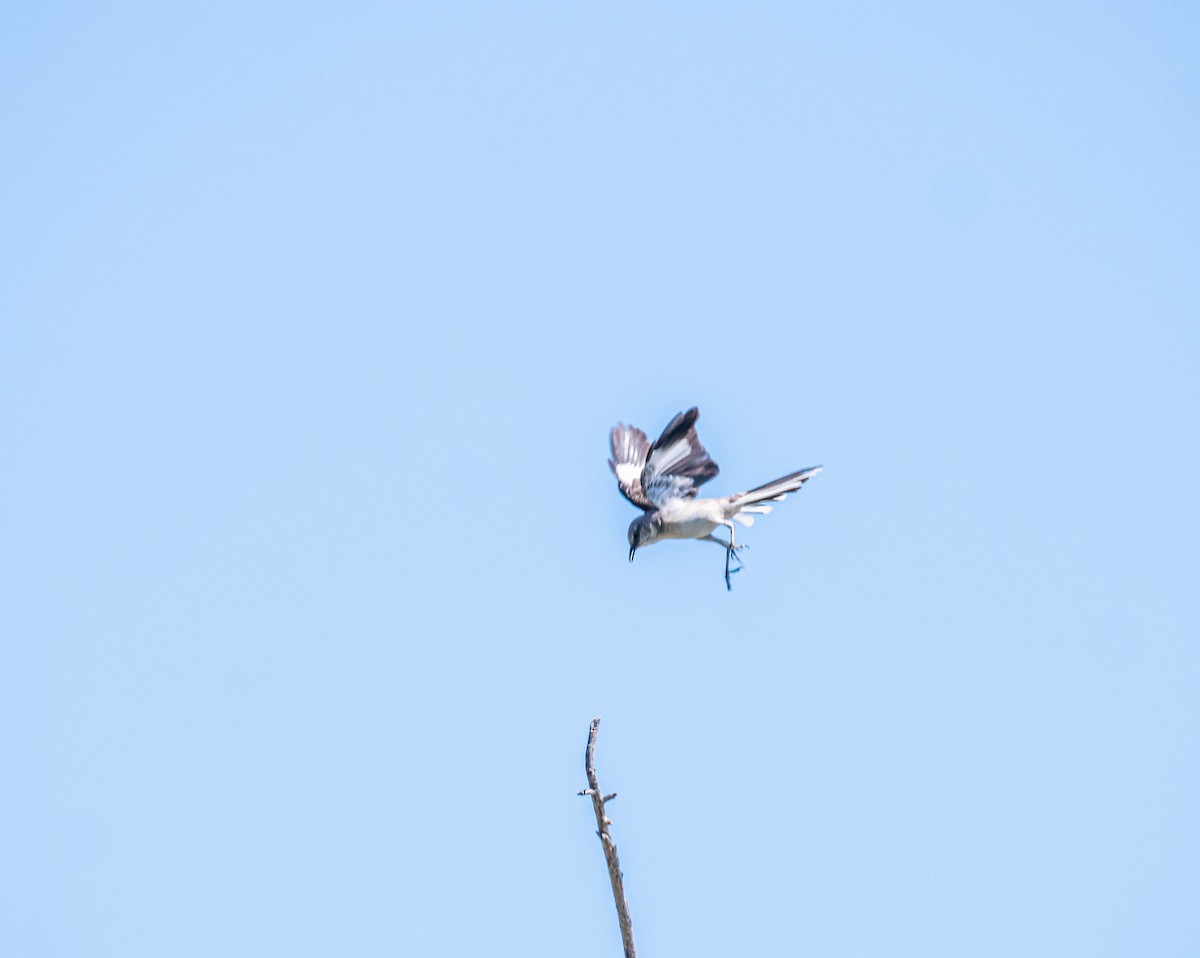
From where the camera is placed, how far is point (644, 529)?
1195 cm

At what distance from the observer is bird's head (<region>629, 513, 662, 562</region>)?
11.9 m

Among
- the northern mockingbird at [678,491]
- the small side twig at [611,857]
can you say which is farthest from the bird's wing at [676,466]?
the small side twig at [611,857]

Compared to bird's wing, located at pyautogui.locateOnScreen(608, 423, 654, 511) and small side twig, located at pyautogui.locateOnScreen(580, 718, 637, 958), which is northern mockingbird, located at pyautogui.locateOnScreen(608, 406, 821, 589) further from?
small side twig, located at pyautogui.locateOnScreen(580, 718, 637, 958)

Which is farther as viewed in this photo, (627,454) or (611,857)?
(627,454)

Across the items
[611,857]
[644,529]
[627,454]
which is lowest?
[611,857]

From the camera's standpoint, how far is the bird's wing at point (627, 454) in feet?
41.7

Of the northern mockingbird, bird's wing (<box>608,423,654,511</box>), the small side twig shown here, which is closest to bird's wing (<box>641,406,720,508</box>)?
the northern mockingbird

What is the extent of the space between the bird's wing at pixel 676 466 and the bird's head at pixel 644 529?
16 cm

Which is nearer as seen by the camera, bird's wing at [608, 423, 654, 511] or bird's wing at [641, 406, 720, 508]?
bird's wing at [641, 406, 720, 508]

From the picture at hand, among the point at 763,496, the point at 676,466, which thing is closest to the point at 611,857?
the point at 676,466

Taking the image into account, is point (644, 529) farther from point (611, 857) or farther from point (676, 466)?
point (611, 857)

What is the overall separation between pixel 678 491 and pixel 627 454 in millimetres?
1594

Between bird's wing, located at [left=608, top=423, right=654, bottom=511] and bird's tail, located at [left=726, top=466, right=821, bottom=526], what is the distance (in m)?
1.01

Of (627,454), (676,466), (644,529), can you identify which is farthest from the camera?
(627,454)
